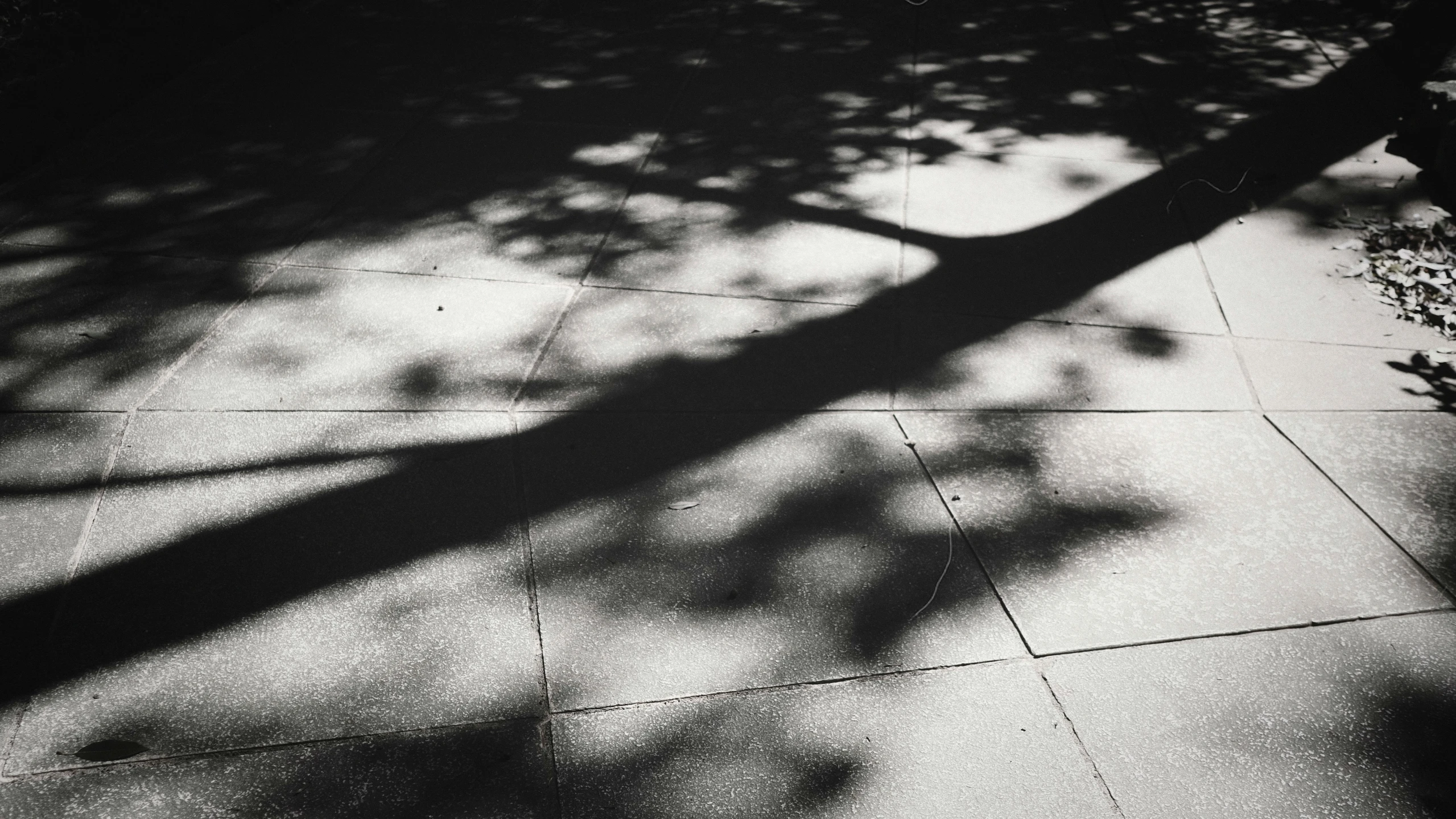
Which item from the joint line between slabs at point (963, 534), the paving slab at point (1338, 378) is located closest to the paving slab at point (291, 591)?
the joint line between slabs at point (963, 534)

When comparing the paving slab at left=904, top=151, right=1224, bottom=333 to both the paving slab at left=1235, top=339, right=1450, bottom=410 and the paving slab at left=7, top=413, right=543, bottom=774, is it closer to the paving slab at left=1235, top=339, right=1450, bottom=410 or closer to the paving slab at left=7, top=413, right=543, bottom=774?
the paving slab at left=1235, top=339, right=1450, bottom=410

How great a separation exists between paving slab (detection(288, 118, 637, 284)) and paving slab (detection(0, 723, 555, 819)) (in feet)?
8.63

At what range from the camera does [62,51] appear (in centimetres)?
601

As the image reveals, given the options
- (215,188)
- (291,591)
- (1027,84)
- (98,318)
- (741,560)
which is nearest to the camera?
(291,591)

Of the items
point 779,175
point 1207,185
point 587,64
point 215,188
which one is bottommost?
point 1207,185

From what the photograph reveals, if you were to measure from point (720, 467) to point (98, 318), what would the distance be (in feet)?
10.4

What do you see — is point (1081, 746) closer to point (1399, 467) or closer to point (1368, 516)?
point (1368, 516)

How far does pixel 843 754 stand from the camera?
99.7 inches

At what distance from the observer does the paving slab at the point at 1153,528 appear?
2.96 meters

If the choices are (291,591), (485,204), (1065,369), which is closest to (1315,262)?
(1065,369)

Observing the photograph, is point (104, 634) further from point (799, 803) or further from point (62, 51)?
point (62, 51)

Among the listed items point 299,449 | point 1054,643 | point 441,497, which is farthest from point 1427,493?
point 299,449

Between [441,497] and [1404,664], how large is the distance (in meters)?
3.27

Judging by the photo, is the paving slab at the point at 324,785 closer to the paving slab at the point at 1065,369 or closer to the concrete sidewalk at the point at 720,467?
the concrete sidewalk at the point at 720,467
